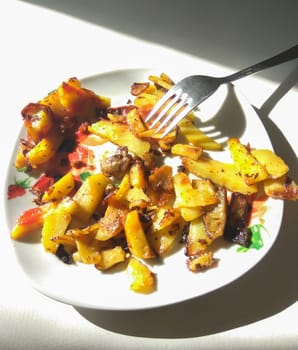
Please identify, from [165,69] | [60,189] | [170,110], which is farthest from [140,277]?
[165,69]

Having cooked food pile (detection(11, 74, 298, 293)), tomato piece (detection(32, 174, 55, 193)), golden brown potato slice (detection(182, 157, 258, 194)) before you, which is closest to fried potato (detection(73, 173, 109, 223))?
cooked food pile (detection(11, 74, 298, 293))

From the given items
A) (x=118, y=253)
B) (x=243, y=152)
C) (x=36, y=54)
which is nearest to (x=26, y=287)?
(x=118, y=253)

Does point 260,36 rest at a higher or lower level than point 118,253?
higher

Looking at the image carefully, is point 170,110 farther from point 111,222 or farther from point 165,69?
point 111,222

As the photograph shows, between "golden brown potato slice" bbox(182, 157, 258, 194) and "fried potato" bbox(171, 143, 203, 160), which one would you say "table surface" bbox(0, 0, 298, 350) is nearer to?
"golden brown potato slice" bbox(182, 157, 258, 194)

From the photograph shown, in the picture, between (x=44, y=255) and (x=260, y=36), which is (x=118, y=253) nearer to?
(x=44, y=255)

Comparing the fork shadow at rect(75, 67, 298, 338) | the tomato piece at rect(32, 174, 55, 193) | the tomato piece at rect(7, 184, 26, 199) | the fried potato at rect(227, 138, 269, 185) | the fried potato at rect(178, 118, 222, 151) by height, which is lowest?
the fork shadow at rect(75, 67, 298, 338)
